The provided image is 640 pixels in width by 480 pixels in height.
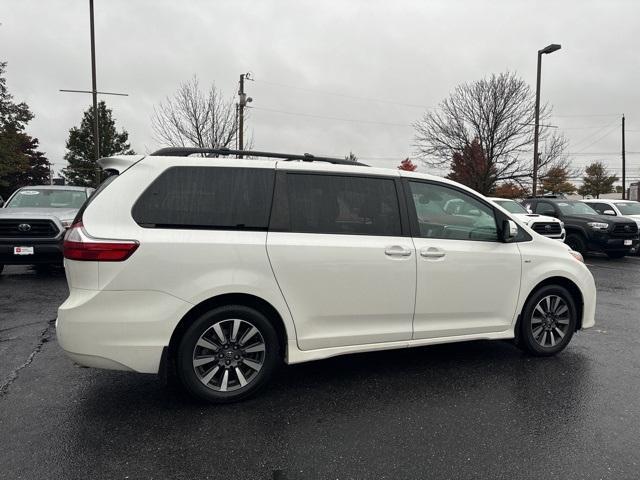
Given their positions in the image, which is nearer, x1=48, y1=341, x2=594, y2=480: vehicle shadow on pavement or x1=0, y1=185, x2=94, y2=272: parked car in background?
x1=48, y1=341, x2=594, y2=480: vehicle shadow on pavement

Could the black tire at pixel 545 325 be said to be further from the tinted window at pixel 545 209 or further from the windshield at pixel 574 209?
Answer: the tinted window at pixel 545 209

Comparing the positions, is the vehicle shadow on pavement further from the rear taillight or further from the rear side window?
the rear side window

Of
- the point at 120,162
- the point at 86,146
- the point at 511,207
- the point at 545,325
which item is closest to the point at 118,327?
the point at 120,162

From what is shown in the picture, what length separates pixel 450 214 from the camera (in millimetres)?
4016

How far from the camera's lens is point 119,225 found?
3.02 m

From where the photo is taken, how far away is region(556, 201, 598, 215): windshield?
1328cm

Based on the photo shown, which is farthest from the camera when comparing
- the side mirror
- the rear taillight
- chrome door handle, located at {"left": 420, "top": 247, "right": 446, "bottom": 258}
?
the side mirror

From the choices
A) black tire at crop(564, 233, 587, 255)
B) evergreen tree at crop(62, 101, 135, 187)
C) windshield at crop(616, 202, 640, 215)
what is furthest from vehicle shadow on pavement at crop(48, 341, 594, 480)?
evergreen tree at crop(62, 101, 135, 187)

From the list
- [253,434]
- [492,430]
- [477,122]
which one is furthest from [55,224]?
[477,122]

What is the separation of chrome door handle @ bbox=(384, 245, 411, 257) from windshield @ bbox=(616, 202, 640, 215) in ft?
46.1

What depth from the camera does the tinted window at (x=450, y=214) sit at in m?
3.86

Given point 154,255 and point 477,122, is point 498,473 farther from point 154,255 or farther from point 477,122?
point 477,122

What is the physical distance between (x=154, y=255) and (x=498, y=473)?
2.45 meters

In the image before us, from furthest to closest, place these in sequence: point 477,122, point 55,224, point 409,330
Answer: point 477,122
point 55,224
point 409,330
